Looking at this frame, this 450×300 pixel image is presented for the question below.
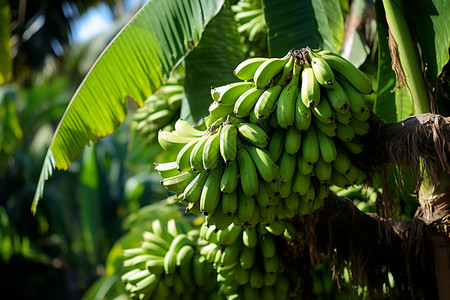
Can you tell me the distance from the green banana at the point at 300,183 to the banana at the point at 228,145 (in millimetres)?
298

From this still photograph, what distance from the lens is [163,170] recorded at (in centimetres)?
233

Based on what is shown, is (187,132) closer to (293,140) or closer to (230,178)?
(230,178)

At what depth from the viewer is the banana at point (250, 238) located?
2764 mm

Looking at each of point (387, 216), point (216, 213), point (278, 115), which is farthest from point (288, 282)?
point (278, 115)

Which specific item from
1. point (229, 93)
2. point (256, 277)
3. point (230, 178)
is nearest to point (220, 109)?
point (229, 93)

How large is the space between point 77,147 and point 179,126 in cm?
85

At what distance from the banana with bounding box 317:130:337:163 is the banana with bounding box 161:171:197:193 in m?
0.53

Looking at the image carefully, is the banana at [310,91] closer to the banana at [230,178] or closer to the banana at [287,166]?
the banana at [287,166]

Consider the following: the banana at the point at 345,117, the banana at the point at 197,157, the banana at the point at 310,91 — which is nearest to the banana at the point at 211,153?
the banana at the point at 197,157

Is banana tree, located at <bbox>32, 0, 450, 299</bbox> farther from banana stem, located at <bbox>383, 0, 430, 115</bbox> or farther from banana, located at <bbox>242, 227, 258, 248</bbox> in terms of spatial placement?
banana, located at <bbox>242, 227, 258, 248</bbox>

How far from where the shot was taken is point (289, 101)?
7.10ft

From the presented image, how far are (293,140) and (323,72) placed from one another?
30 cm

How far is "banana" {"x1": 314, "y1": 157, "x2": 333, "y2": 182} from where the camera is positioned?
2.20 metres

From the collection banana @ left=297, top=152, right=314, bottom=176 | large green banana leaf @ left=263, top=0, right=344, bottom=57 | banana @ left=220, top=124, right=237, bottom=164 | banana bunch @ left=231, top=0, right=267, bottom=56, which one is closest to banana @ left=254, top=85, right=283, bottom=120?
banana @ left=220, top=124, right=237, bottom=164
